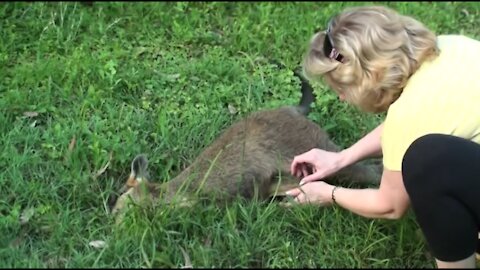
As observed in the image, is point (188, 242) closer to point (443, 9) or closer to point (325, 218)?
point (325, 218)

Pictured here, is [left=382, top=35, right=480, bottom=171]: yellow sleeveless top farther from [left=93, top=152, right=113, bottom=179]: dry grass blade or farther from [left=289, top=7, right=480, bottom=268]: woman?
[left=93, top=152, right=113, bottom=179]: dry grass blade

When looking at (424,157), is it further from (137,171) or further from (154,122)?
(154,122)

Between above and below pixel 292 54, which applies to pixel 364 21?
above

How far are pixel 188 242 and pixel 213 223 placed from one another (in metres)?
0.18

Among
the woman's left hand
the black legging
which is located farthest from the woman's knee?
the woman's left hand

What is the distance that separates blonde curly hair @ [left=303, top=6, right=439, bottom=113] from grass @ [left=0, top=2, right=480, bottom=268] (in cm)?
79

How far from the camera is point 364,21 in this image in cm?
337

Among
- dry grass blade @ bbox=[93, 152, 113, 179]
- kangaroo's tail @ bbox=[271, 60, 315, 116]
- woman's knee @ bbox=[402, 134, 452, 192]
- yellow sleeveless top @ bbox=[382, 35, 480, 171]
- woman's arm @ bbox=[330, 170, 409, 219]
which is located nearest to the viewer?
woman's knee @ bbox=[402, 134, 452, 192]

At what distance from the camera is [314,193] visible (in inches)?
155

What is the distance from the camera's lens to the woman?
10.4ft

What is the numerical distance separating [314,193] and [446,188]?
3.01 feet

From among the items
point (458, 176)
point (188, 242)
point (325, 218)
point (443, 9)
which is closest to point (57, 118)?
point (188, 242)

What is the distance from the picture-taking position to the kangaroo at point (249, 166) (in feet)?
13.3

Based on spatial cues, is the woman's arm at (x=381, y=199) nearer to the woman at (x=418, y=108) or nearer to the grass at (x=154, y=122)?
the woman at (x=418, y=108)
